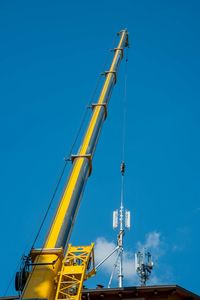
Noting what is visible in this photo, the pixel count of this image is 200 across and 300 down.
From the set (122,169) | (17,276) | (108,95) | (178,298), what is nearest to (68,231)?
(17,276)

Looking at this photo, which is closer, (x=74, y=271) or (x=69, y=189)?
(x=74, y=271)

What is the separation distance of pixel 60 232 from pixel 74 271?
1.47 m

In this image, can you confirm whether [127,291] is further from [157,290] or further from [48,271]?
[48,271]

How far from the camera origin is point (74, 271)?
51.4 ft

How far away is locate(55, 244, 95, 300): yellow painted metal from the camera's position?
15086 mm

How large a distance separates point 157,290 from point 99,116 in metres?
9.78

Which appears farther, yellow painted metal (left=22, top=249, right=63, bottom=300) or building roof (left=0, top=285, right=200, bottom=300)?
building roof (left=0, top=285, right=200, bottom=300)

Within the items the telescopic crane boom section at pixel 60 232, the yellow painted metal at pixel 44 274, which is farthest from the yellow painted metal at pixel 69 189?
the yellow painted metal at pixel 44 274

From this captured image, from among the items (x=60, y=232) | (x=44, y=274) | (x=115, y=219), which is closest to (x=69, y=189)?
(x=60, y=232)

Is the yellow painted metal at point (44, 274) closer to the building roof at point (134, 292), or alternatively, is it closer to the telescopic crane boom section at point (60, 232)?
the telescopic crane boom section at point (60, 232)

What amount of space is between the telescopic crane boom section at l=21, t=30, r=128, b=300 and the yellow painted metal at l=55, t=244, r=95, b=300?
21 centimetres

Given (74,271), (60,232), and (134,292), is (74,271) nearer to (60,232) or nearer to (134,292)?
(60,232)

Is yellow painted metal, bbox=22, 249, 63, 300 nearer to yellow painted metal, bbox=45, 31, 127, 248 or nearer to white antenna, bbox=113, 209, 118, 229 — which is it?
yellow painted metal, bbox=45, 31, 127, 248

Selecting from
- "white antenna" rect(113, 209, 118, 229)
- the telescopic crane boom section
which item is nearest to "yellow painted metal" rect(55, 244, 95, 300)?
the telescopic crane boom section
